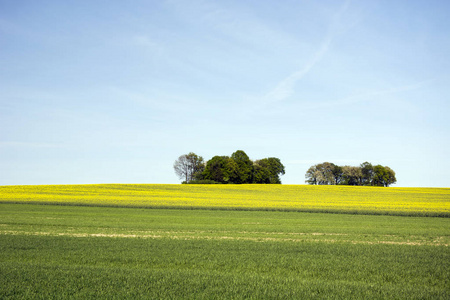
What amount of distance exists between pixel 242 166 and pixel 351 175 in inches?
1521

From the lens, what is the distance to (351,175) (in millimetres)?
122375

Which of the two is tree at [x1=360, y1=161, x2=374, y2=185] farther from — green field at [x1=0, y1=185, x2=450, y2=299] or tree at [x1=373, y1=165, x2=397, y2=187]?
green field at [x1=0, y1=185, x2=450, y2=299]

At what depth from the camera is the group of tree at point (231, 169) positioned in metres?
106

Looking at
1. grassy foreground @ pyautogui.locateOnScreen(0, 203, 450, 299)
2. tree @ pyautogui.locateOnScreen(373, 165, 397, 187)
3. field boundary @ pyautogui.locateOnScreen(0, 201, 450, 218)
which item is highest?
tree @ pyautogui.locateOnScreen(373, 165, 397, 187)

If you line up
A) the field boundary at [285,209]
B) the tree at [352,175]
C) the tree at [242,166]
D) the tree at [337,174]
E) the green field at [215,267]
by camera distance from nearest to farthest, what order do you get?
the green field at [215,267] → the field boundary at [285,209] → the tree at [242,166] → the tree at [352,175] → the tree at [337,174]

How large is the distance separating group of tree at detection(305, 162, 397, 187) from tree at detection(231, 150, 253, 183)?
30.3m

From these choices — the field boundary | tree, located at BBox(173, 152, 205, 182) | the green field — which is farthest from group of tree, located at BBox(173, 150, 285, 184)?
the green field

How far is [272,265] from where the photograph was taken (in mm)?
12484

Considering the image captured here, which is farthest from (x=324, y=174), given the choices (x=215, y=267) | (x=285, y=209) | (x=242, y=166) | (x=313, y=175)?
(x=215, y=267)

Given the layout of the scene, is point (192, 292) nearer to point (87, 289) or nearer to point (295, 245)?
point (87, 289)

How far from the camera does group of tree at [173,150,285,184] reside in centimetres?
10562

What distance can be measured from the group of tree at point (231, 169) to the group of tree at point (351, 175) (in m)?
15.5

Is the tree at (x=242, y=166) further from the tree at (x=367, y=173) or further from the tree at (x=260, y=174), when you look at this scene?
the tree at (x=367, y=173)

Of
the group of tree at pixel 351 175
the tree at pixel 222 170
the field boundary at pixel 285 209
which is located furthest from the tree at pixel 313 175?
the field boundary at pixel 285 209
